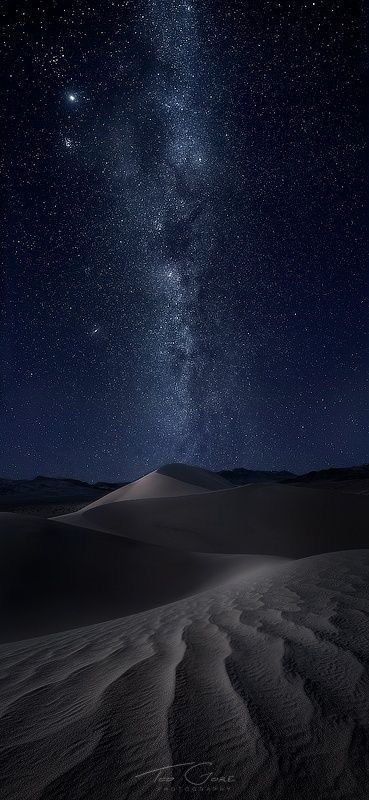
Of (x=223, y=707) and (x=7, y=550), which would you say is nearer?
(x=223, y=707)

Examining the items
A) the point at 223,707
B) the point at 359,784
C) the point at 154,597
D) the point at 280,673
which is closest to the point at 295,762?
the point at 359,784

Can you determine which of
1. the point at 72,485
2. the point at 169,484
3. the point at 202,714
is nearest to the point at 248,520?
the point at 169,484

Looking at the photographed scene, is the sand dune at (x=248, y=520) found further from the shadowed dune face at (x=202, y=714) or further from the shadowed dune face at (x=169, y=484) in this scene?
the shadowed dune face at (x=202, y=714)

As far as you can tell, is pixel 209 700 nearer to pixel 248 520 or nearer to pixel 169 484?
pixel 248 520

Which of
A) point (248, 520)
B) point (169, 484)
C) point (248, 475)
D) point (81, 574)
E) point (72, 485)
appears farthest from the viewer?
point (248, 475)

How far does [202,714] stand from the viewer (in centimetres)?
118

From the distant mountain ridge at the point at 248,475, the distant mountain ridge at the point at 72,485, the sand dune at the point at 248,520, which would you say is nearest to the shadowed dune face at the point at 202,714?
the sand dune at the point at 248,520

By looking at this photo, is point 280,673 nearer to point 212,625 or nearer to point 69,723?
point 69,723

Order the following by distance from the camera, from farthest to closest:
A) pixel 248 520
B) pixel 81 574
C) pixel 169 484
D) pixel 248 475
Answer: pixel 248 475
pixel 169 484
pixel 248 520
pixel 81 574

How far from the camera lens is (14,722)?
130cm

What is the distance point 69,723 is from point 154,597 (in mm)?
4872

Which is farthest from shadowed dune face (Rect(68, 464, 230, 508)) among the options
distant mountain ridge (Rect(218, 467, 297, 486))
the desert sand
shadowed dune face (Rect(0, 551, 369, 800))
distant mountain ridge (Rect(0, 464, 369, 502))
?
distant mountain ridge (Rect(218, 467, 297, 486))

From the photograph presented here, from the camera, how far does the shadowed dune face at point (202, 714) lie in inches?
35.3

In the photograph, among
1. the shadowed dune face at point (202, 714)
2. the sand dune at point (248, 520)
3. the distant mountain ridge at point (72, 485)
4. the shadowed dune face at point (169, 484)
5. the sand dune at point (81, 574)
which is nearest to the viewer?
the shadowed dune face at point (202, 714)
